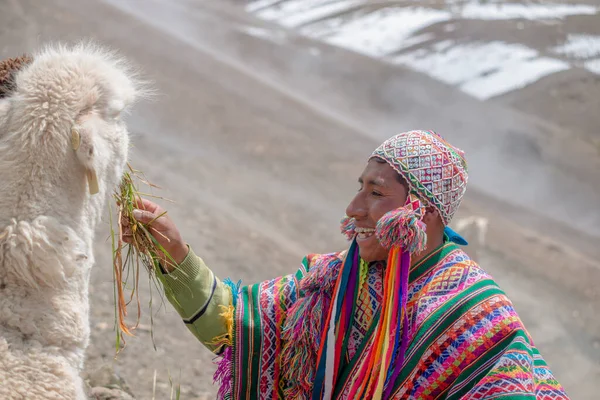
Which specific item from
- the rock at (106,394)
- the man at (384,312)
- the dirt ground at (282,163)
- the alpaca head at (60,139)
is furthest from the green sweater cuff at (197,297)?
the dirt ground at (282,163)

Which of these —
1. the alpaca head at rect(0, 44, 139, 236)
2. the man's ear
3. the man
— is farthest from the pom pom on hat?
the alpaca head at rect(0, 44, 139, 236)

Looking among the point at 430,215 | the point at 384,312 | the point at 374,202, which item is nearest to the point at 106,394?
the point at 384,312

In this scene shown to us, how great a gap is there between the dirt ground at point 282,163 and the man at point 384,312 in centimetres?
152

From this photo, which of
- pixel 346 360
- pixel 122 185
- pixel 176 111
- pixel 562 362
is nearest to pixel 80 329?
pixel 122 185

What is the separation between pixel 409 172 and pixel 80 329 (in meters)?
1.22

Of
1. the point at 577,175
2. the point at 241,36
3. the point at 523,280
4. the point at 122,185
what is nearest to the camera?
the point at 122,185

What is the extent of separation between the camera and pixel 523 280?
8.34 m

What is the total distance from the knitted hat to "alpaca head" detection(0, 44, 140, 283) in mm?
974

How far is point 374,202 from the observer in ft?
8.26

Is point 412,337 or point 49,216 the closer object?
point 49,216

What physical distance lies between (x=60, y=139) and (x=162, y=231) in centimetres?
65

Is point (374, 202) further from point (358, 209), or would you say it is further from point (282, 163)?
point (282, 163)

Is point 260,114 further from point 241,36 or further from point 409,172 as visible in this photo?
point 409,172

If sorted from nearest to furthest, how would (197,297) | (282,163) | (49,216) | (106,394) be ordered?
(49,216) → (197,297) → (106,394) → (282,163)
